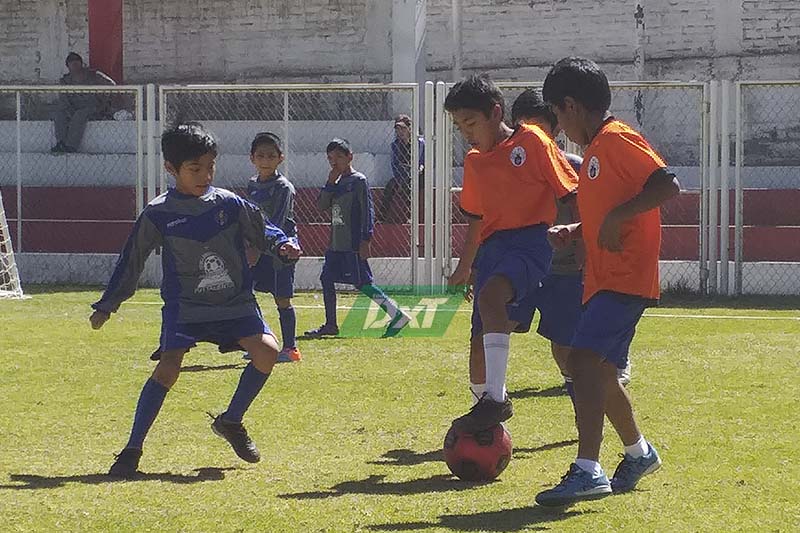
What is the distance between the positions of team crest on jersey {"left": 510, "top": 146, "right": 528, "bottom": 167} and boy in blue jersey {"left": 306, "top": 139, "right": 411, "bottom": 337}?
242 inches

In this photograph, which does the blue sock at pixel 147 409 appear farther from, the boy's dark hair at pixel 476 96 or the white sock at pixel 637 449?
the white sock at pixel 637 449

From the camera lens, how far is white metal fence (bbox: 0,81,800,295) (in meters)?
17.2

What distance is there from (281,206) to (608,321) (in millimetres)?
5556

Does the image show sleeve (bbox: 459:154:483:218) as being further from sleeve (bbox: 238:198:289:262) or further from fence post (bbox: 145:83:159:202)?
fence post (bbox: 145:83:159:202)

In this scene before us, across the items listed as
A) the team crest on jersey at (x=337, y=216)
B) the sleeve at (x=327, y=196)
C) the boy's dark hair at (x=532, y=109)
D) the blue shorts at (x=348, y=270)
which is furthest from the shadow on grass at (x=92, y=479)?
the sleeve at (x=327, y=196)

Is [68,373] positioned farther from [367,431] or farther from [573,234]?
[573,234]

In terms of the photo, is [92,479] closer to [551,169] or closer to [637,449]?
Result: [637,449]

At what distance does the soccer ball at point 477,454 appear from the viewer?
6.30 meters

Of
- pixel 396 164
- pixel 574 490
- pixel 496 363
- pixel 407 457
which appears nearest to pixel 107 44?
pixel 396 164

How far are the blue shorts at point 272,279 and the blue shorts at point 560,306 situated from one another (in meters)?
3.35

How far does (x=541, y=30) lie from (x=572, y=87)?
715 inches

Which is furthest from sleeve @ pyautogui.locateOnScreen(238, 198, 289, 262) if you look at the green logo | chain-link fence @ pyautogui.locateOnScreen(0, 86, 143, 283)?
chain-link fence @ pyautogui.locateOnScreen(0, 86, 143, 283)

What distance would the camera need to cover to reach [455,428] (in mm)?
6406

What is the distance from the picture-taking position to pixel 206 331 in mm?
6797
